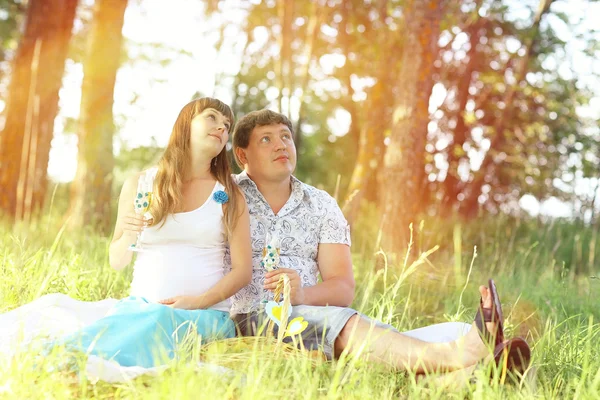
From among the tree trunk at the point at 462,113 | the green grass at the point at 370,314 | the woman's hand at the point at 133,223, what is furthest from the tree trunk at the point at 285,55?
the woman's hand at the point at 133,223

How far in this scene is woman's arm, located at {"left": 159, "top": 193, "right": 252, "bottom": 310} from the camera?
10.8 ft

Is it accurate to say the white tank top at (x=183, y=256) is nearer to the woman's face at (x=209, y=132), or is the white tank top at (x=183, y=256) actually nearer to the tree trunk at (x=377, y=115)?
the woman's face at (x=209, y=132)

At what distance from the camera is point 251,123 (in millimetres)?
3801

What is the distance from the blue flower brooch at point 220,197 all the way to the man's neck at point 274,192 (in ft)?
1.24

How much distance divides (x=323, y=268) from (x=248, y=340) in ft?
2.19

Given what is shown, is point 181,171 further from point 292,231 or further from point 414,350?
point 414,350

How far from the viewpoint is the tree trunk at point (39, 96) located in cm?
809

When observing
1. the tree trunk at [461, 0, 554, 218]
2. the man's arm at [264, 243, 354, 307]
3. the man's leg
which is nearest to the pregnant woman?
the man's arm at [264, 243, 354, 307]

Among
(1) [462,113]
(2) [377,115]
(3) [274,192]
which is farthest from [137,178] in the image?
(1) [462,113]

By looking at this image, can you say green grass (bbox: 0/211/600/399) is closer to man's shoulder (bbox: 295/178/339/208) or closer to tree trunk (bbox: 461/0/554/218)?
man's shoulder (bbox: 295/178/339/208)

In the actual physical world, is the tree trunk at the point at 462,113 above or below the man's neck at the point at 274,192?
above

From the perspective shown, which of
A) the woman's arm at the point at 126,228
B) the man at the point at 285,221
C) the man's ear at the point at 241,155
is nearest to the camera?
the woman's arm at the point at 126,228

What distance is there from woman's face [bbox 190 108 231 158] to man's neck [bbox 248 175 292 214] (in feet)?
1.23

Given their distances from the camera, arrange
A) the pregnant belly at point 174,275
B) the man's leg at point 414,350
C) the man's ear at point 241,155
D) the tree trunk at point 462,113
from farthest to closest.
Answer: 1. the tree trunk at point 462,113
2. the man's ear at point 241,155
3. the pregnant belly at point 174,275
4. the man's leg at point 414,350
